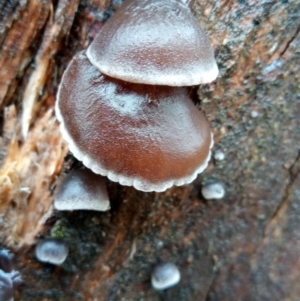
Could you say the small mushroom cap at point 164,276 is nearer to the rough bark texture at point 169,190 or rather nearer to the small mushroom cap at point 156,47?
the rough bark texture at point 169,190

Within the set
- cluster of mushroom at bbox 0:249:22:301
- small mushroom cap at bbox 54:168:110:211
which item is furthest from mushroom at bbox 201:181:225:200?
cluster of mushroom at bbox 0:249:22:301

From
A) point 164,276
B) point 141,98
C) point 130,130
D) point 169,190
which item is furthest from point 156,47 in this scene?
point 164,276

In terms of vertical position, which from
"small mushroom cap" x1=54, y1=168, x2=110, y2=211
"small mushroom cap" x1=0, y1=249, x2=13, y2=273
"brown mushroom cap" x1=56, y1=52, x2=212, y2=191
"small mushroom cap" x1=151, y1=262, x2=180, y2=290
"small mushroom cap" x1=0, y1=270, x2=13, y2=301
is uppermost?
"brown mushroom cap" x1=56, y1=52, x2=212, y2=191

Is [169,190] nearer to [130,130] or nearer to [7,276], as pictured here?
[130,130]

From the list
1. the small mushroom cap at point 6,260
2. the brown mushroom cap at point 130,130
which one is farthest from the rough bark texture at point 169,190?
the brown mushroom cap at point 130,130

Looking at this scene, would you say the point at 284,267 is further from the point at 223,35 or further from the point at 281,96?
the point at 223,35

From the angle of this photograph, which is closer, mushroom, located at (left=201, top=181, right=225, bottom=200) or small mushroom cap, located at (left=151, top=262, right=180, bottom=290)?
mushroom, located at (left=201, top=181, right=225, bottom=200)

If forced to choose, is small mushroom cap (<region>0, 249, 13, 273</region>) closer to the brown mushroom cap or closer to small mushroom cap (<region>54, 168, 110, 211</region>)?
small mushroom cap (<region>54, 168, 110, 211</region>)
